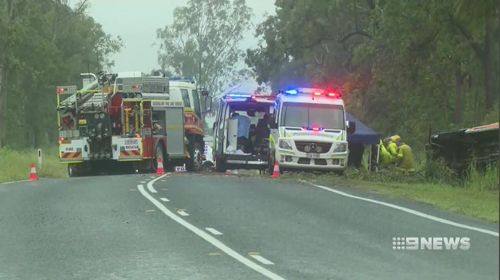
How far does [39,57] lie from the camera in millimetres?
60469

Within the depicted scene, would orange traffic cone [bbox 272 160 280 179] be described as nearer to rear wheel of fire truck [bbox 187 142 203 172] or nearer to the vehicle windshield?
the vehicle windshield

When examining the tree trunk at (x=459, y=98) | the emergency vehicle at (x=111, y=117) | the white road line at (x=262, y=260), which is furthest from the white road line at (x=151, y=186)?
the tree trunk at (x=459, y=98)

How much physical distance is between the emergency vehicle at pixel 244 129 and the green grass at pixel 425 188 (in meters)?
4.34

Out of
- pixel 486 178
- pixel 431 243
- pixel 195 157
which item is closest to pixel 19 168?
pixel 195 157

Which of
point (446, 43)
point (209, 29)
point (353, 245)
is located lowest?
point (353, 245)

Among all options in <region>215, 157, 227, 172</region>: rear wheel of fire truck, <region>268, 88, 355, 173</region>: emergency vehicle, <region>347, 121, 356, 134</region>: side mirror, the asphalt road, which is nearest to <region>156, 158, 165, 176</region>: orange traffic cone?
<region>215, 157, 227, 172</region>: rear wheel of fire truck

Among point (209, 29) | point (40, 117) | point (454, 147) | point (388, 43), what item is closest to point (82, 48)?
point (40, 117)

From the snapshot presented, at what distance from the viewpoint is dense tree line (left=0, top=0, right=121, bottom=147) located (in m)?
54.4

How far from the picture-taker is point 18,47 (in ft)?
193

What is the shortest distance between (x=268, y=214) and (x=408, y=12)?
21.3m

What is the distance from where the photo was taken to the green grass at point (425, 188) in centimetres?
1296

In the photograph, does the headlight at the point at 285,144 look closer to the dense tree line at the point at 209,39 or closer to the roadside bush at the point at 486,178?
the roadside bush at the point at 486,178

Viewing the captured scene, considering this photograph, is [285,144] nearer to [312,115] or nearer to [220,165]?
[312,115]

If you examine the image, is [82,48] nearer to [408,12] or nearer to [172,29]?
[172,29]
